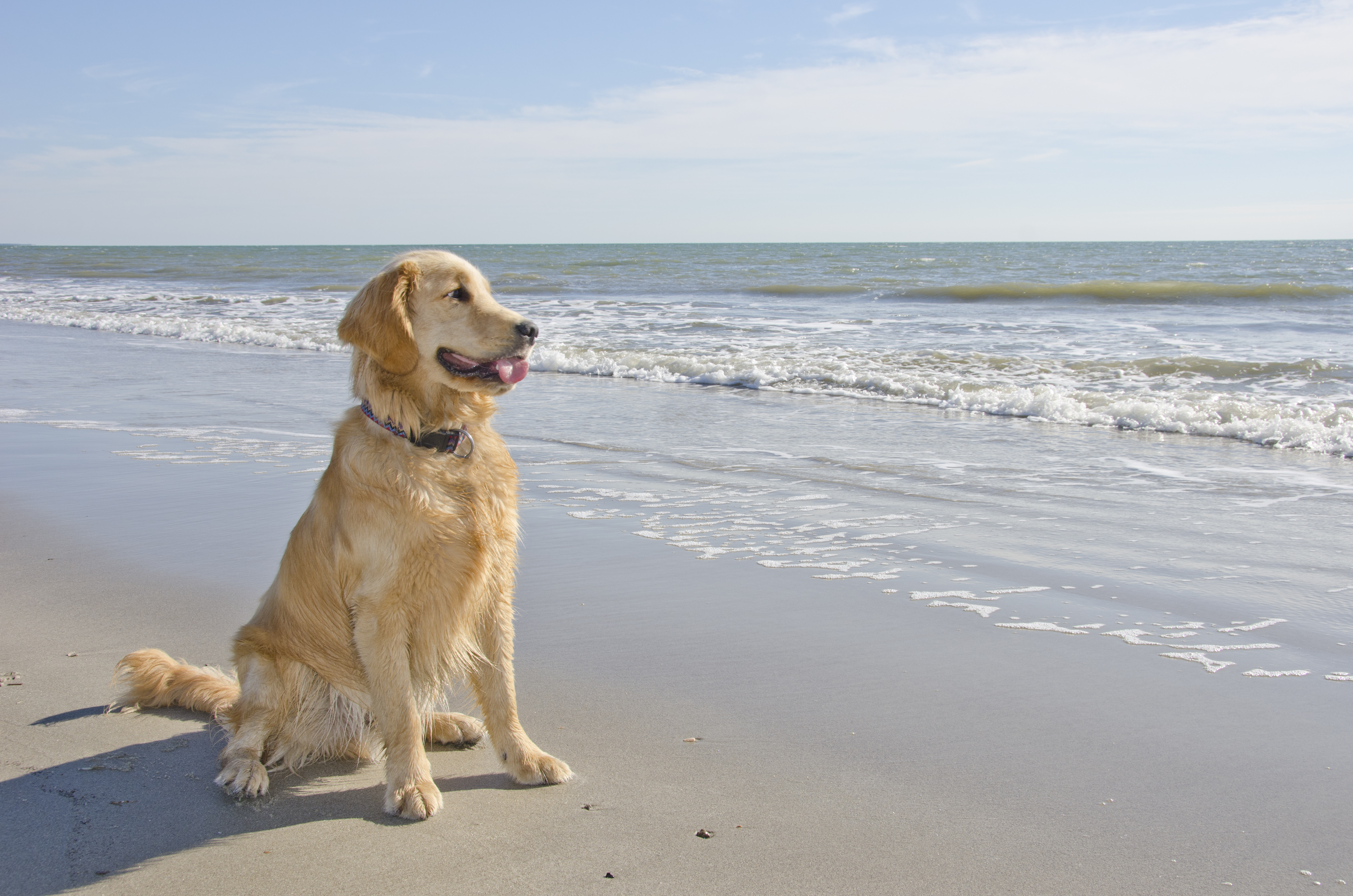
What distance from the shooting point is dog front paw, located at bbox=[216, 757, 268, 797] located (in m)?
2.72

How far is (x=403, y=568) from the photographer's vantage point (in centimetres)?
263

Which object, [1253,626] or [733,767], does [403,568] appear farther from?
[1253,626]

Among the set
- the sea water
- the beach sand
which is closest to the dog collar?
the beach sand

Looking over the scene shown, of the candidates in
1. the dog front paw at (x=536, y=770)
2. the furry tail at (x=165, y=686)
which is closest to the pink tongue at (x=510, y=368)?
the dog front paw at (x=536, y=770)

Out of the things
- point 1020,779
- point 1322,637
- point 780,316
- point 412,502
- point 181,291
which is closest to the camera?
point 412,502

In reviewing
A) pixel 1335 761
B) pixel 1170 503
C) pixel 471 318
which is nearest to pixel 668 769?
pixel 471 318

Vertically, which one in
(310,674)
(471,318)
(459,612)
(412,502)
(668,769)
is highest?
(471,318)

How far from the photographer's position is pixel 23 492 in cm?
602

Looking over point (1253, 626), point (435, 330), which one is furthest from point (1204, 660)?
point (435, 330)

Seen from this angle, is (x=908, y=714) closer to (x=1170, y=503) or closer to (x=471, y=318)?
(x=471, y=318)

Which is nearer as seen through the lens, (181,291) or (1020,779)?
(1020,779)

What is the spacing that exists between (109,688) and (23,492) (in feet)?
11.2

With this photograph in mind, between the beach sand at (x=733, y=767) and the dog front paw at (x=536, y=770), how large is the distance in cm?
5

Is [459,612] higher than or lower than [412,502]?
lower
